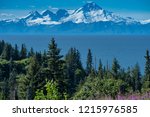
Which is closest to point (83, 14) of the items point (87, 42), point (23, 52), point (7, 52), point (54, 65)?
point (54, 65)

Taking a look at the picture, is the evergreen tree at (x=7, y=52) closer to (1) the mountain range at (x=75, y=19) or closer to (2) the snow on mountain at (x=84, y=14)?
(1) the mountain range at (x=75, y=19)

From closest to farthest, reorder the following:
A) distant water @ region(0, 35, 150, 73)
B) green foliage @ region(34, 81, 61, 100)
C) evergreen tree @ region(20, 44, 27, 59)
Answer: green foliage @ region(34, 81, 61, 100)
distant water @ region(0, 35, 150, 73)
evergreen tree @ region(20, 44, 27, 59)

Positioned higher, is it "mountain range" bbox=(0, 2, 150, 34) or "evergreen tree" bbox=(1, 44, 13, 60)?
"mountain range" bbox=(0, 2, 150, 34)

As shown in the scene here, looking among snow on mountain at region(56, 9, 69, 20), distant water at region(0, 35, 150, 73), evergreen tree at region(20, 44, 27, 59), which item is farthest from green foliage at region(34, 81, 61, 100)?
evergreen tree at region(20, 44, 27, 59)

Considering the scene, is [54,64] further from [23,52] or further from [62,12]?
[23,52]

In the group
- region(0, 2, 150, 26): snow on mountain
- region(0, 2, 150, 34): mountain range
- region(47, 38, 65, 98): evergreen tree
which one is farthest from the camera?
region(47, 38, 65, 98): evergreen tree

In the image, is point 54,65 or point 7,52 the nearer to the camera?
point 54,65

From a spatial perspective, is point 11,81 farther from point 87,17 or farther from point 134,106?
point 134,106

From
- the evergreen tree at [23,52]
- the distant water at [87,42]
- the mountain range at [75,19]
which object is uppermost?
the mountain range at [75,19]

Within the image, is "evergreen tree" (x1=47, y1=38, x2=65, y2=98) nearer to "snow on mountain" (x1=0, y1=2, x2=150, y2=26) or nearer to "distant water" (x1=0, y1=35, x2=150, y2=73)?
"distant water" (x1=0, y1=35, x2=150, y2=73)

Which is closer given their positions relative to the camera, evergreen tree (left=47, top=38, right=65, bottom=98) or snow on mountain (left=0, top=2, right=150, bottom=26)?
snow on mountain (left=0, top=2, right=150, bottom=26)

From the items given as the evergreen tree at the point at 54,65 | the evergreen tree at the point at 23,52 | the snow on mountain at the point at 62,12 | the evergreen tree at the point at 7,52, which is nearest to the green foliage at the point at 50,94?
the snow on mountain at the point at 62,12

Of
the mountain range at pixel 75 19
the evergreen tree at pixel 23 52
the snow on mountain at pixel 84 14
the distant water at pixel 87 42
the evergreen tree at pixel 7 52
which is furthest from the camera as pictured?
the evergreen tree at pixel 23 52

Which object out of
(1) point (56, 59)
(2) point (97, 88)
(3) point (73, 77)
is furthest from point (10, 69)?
(2) point (97, 88)
